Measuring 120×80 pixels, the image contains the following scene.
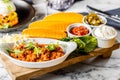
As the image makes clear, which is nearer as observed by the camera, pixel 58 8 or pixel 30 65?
pixel 30 65

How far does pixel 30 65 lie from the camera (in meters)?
0.88

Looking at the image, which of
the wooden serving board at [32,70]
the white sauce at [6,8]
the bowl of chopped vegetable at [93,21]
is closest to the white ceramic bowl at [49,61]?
the wooden serving board at [32,70]

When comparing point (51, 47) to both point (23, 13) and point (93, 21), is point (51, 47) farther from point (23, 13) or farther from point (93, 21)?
point (23, 13)

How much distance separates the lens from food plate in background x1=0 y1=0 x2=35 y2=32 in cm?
121

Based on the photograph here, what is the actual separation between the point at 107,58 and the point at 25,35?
1.06ft

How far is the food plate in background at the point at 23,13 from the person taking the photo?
1.21m

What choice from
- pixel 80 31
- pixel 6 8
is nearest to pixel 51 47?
pixel 80 31

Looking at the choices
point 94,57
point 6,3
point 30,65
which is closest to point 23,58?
point 30,65

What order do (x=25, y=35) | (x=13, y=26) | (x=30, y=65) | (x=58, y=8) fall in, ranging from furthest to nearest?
(x=58, y=8) < (x=13, y=26) < (x=25, y=35) < (x=30, y=65)

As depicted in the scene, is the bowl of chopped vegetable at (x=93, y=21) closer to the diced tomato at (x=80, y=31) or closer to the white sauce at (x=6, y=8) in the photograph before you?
the diced tomato at (x=80, y=31)

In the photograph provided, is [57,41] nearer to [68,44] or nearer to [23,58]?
[68,44]

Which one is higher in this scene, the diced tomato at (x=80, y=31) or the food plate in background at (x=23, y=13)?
the diced tomato at (x=80, y=31)

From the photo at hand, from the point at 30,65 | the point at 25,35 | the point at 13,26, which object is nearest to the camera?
the point at 30,65

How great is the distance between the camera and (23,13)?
131 cm
